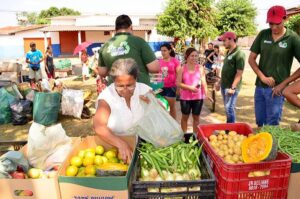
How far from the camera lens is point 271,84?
12.3ft

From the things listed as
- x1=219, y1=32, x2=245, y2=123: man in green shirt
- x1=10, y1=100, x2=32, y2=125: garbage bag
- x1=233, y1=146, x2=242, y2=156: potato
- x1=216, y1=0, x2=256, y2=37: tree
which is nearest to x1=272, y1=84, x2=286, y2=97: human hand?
x1=219, y1=32, x2=245, y2=123: man in green shirt

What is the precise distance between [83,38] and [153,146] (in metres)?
35.7

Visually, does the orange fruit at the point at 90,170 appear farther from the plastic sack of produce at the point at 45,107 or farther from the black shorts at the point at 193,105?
the plastic sack of produce at the point at 45,107

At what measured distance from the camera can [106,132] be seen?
2477 mm

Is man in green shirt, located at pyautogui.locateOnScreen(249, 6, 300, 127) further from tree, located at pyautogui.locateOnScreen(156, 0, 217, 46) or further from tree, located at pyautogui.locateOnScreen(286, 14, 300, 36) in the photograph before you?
tree, located at pyautogui.locateOnScreen(286, 14, 300, 36)

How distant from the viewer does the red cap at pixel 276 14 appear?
345 cm

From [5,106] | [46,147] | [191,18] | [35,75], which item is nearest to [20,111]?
[5,106]

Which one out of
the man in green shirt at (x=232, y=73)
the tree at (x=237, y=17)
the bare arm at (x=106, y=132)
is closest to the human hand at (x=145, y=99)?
the bare arm at (x=106, y=132)

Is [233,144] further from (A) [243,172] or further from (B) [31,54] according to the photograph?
(B) [31,54]

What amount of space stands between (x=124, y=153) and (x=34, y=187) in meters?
0.72

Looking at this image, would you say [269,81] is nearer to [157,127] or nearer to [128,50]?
[128,50]

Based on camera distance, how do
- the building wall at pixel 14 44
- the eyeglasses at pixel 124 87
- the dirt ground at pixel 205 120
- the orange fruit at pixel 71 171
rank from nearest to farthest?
the orange fruit at pixel 71 171
the eyeglasses at pixel 124 87
the dirt ground at pixel 205 120
the building wall at pixel 14 44

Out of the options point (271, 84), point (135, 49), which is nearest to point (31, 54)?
point (135, 49)

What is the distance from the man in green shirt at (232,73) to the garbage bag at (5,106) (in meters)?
5.41
